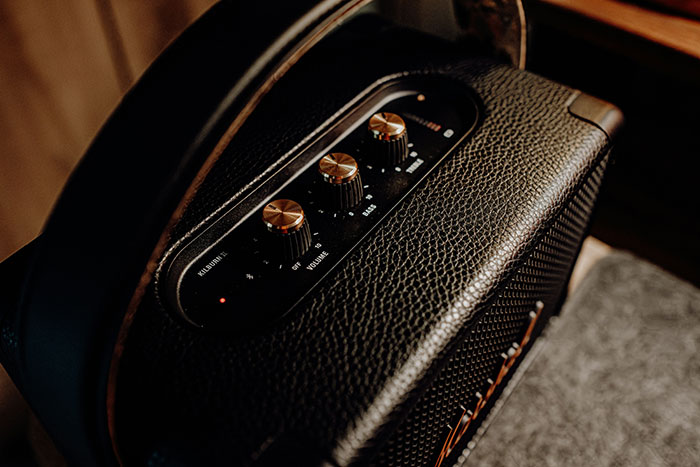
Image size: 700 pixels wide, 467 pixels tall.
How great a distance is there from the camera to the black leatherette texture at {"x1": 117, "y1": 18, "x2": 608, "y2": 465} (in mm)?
295

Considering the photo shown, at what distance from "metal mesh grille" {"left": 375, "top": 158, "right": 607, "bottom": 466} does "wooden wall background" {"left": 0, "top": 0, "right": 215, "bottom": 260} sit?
37 cm

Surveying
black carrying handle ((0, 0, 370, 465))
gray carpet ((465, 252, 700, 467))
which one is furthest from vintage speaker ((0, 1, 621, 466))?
gray carpet ((465, 252, 700, 467))

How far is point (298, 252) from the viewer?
364mm

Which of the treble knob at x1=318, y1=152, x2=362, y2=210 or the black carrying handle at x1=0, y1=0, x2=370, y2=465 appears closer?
the black carrying handle at x1=0, y1=0, x2=370, y2=465

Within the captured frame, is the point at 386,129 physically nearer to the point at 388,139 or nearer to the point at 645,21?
the point at 388,139

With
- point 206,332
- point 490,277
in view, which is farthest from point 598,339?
point 206,332

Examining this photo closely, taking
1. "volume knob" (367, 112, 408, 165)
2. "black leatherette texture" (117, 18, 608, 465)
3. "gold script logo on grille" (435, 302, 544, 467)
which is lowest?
"gold script logo on grille" (435, 302, 544, 467)

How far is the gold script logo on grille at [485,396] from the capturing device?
415 mm

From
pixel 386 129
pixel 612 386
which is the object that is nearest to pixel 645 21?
pixel 386 129

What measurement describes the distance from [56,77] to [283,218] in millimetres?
252

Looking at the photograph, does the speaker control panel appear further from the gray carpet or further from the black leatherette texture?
the gray carpet

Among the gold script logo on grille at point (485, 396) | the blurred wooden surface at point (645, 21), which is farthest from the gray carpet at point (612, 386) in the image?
the blurred wooden surface at point (645, 21)

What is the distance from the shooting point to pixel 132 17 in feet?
1.60

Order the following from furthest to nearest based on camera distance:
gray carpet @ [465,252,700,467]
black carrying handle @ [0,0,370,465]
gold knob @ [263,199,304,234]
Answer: gray carpet @ [465,252,700,467]
gold knob @ [263,199,304,234]
black carrying handle @ [0,0,370,465]
